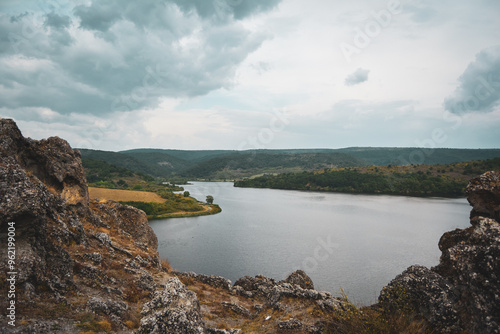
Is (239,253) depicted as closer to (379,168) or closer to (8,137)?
(8,137)

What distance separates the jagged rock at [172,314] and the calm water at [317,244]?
1431 cm

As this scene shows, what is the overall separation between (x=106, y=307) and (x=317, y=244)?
4006 centimetres

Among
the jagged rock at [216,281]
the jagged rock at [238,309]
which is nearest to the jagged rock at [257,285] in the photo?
the jagged rock at [216,281]

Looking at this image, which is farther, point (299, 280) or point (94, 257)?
point (299, 280)

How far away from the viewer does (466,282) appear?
611cm

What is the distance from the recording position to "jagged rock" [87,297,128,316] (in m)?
8.77

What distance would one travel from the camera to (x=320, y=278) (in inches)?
1220

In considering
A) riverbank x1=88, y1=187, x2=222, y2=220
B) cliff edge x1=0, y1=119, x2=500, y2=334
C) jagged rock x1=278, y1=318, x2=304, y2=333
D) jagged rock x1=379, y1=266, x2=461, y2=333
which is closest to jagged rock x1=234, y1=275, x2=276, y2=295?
cliff edge x1=0, y1=119, x2=500, y2=334

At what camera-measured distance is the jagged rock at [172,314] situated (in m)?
6.62

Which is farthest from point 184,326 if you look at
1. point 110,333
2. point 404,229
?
point 404,229

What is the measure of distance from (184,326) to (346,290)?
1010 inches

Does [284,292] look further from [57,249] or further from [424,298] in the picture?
[57,249]

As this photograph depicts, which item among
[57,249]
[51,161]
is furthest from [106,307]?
[51,161]

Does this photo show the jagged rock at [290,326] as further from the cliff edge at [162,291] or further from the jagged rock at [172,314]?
the jagged rock at [172,314]
